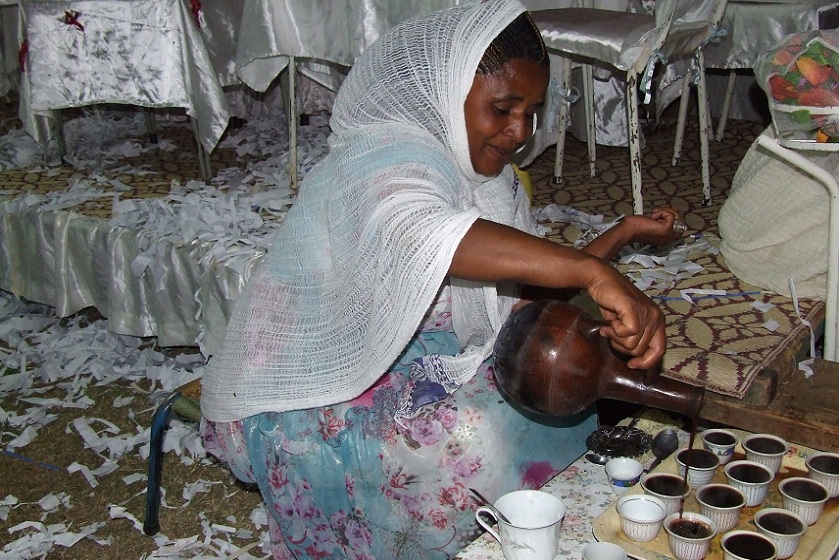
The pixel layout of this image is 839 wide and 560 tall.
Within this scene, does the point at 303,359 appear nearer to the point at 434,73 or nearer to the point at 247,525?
the point at 434,73

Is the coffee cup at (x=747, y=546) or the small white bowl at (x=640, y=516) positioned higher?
the coffee cup at (x=747, y=546)

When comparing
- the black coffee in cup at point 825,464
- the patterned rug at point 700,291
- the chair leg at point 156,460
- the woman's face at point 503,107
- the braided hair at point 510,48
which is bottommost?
the chair leg at point 156,460

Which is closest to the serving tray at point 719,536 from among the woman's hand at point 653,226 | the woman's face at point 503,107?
the woman's hand at point 653,226

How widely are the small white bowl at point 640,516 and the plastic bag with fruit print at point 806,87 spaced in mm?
979

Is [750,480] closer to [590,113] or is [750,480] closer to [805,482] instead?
[805,482]

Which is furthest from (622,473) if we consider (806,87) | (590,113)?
(590,113)

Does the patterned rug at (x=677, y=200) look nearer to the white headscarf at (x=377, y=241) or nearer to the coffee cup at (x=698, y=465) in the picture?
the coffee cup at (x=698, y=465)

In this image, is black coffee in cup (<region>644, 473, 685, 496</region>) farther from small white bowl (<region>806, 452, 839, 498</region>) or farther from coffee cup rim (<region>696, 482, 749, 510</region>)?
small white bowl (<region>806, 452, 839, 498</region>)

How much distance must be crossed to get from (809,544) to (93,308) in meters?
3.25

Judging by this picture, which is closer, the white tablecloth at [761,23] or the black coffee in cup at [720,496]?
the black coffee in cup at [720,496]

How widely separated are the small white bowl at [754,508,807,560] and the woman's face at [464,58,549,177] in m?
0.79

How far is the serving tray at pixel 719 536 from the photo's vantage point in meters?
1.29

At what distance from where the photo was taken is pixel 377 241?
1416mm

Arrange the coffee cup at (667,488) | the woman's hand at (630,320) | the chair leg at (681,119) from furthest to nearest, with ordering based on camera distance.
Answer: the chair leg at (681,119) → the coffee cup at (667,488) → the woman's hand at (630,320)
